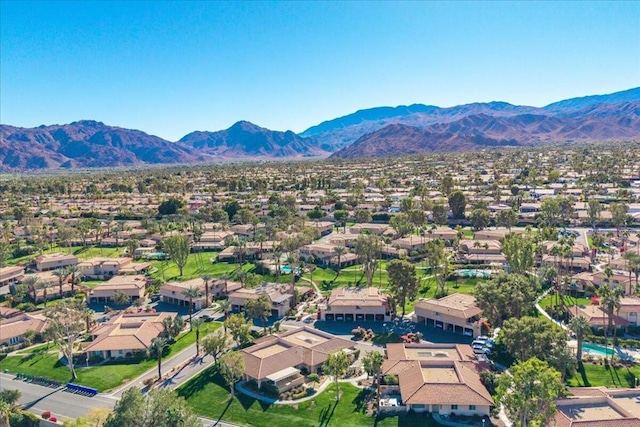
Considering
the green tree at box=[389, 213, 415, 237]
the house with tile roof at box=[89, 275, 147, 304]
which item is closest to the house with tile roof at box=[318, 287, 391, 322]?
the house with tile roof at box=[89, 275, 147, 304]

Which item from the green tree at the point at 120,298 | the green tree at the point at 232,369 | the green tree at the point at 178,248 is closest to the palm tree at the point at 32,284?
the green tree at the point at 120,298

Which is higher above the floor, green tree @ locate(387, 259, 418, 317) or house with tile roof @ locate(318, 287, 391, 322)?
green tree @ locate(387, 259, 418, 317)

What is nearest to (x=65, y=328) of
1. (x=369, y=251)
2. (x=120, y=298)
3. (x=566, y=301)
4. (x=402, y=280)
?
(x=120, y=298)

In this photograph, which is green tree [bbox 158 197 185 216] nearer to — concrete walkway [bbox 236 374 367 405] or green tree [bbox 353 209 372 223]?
green tree [bbox 353 209 372 223]

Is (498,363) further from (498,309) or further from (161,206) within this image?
(161,206)

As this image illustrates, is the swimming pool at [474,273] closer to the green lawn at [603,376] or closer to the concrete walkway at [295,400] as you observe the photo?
the green lawn at [603,376]

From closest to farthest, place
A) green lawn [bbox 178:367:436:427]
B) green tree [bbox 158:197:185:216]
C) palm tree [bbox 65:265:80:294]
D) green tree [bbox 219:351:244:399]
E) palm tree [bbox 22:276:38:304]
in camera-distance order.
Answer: green lawn [bbox 178:367:436:427] → green tree [bbox 219:351:244:399] → palm tree [bbox 22:276:38:304] → palm tree [bbox 65:265:80:294] → green tree [bbox 158:197:185:216]
